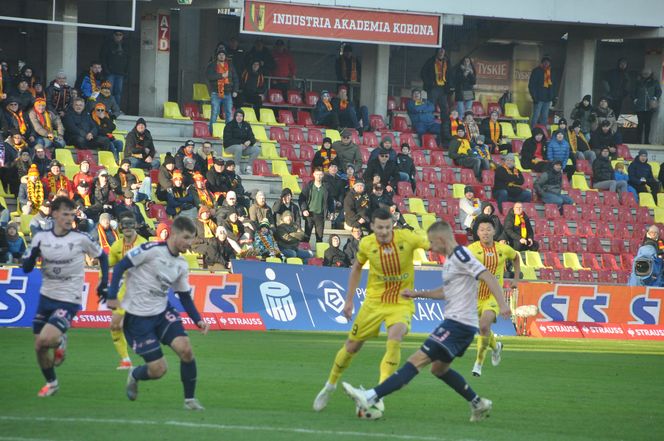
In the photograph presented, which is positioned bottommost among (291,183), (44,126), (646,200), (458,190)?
(646,200)

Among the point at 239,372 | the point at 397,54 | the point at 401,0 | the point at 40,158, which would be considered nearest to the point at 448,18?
the point at 401,0

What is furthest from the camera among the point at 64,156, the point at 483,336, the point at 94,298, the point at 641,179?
the point at 641,179

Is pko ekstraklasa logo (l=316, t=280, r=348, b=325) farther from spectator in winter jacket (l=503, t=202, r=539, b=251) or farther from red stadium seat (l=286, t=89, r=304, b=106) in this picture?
red stadium seat (l=286, t=89, r=304, b=106)

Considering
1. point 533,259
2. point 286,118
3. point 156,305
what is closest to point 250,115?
point 286,118

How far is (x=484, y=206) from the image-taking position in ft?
92.0

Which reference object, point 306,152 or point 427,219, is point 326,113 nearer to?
point 306,152

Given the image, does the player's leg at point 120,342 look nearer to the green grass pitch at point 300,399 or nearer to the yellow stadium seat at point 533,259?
the green grass pitch at point 300,399

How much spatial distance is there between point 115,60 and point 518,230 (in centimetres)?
1044

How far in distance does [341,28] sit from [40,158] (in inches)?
409

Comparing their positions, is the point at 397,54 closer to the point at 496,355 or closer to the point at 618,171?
the point at 618,171

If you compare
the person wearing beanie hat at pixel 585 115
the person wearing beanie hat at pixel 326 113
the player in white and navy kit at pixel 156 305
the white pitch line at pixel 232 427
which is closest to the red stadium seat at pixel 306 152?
the person wearing beanie hat at pixel 326 113

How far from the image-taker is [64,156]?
89.2ft

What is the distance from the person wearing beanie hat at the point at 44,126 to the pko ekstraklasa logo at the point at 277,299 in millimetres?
6039

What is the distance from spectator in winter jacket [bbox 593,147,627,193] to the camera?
112 feet
